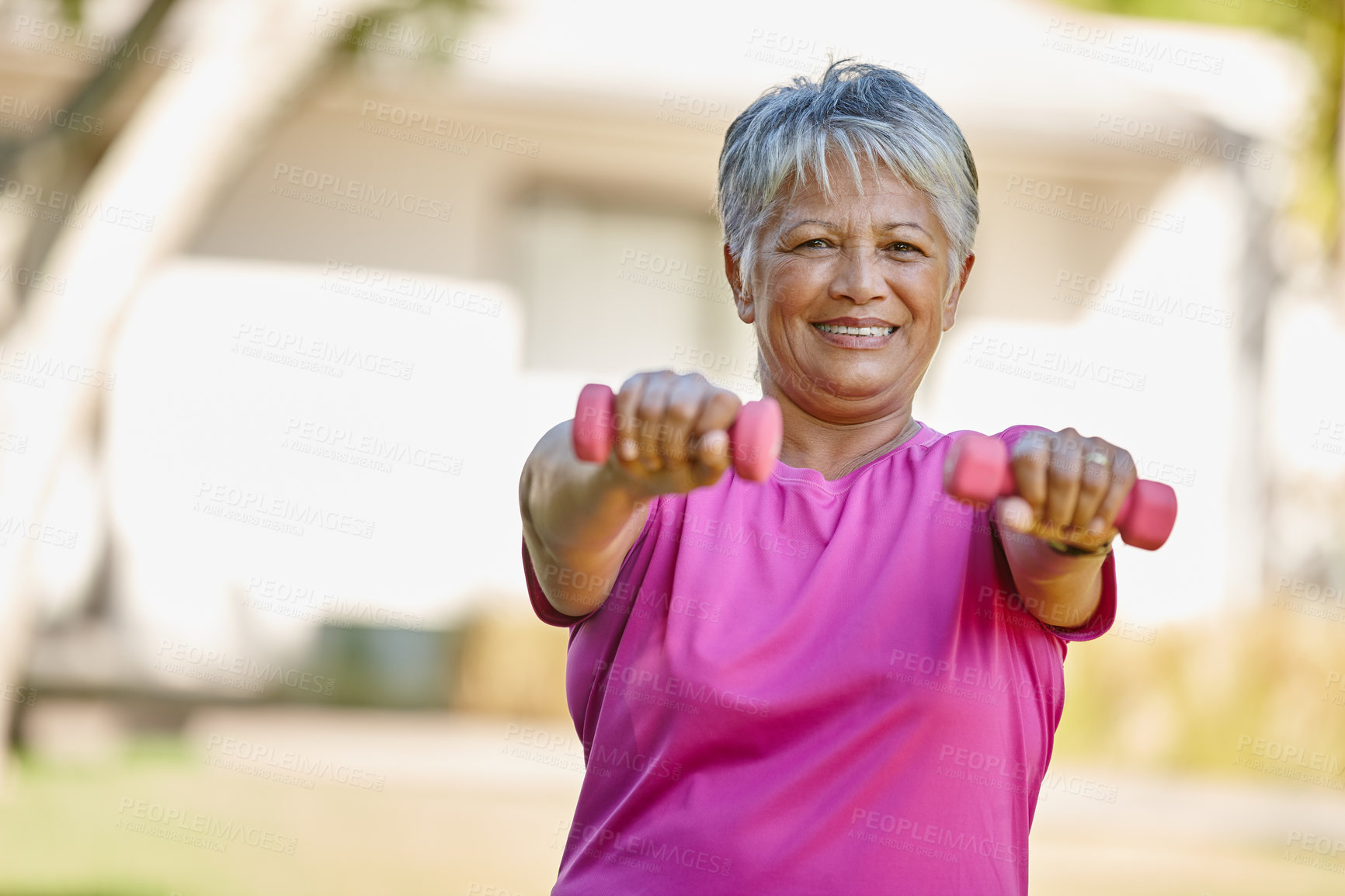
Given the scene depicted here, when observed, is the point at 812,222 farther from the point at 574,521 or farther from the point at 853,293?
the point at 574,521

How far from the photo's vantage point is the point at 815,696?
70.1 inches

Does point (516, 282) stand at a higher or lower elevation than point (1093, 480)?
higher

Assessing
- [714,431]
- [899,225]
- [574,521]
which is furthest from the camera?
[899,225]

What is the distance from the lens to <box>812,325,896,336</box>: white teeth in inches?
80.7

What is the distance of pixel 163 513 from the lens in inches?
352

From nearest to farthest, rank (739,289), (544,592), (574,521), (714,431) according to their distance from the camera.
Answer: (714,431), (574,521), (544,592), (739,289)

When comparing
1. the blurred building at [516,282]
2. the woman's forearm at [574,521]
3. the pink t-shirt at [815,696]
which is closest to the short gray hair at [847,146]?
the pink t-shirt at [815,696]

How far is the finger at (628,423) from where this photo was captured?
1.49 metres

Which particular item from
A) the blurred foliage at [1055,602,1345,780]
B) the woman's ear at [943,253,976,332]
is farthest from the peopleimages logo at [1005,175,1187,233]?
the woman's ear at [943,253,976,332]

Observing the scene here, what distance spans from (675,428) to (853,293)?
62 centimetres

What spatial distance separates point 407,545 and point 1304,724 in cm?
535

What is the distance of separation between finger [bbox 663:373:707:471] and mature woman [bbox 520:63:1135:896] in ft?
0.41

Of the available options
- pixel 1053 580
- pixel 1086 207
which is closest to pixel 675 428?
pixel 1053 580

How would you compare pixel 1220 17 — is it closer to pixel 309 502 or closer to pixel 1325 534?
pixel 1325 534
